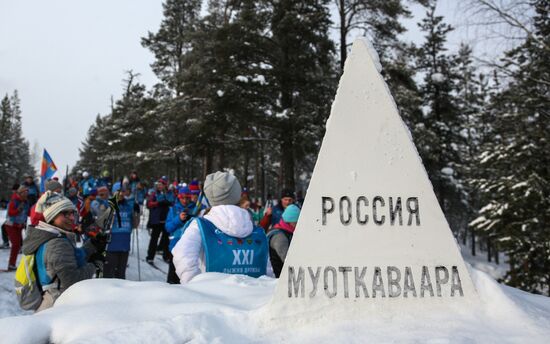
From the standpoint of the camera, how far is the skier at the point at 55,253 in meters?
3.28

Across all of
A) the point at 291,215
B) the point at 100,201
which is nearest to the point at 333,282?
the point at 291,215

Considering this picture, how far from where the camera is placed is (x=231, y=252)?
3338 mm

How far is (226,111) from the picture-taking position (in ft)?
48.3

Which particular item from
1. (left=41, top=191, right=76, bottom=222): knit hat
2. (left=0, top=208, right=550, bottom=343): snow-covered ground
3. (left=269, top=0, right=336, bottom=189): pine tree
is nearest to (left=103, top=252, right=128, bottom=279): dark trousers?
(left=41, top=191, right=76, bottom=222): knit hat

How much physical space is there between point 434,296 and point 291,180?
499 inches

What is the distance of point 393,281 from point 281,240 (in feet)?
8.21

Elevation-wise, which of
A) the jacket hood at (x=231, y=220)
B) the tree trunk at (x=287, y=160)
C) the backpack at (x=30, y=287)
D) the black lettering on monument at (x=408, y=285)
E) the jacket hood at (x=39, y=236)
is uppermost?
the tree trunk at (x=287, y=160)

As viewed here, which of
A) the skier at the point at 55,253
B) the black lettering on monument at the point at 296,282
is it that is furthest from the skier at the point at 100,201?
the black lettering on monument at the point at 296,282

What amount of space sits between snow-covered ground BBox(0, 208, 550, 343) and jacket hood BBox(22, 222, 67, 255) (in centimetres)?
131

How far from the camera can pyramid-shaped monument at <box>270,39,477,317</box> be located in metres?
2.06

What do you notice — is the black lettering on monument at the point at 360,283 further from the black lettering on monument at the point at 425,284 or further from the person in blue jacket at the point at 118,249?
the person in blue jacket at the point at 118,249

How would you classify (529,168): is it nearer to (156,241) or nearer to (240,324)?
(156,241)

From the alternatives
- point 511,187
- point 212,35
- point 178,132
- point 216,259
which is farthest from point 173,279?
point 178,132

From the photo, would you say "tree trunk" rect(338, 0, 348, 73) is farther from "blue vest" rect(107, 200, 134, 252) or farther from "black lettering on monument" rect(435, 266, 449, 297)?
"black lettering on monument" rect(435, 266, 449, 297)
